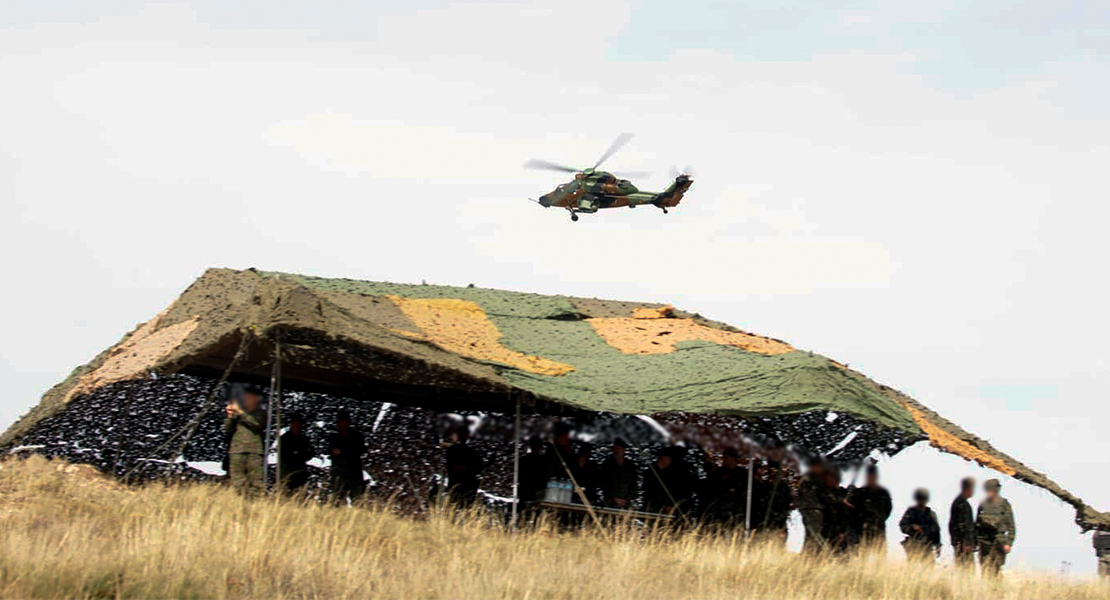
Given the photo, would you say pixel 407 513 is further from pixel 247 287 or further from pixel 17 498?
pixel 17 498

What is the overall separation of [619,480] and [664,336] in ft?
7.46

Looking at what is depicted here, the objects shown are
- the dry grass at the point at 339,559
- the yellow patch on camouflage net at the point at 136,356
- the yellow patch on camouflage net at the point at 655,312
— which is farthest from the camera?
the yellow patch on camouflage net at the point at 655,312

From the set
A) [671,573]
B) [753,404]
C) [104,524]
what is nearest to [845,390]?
[753,404]

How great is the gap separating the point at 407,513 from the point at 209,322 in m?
3.19

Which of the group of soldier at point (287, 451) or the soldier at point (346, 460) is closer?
the group of soldier at point (287, 451)

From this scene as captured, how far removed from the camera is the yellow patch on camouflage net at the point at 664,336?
19.3 m

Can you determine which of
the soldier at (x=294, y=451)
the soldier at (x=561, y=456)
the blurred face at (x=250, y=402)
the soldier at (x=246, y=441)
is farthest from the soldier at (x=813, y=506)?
the blurred face at (x=250, y=402)

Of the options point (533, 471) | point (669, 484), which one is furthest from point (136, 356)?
point (669, 484)

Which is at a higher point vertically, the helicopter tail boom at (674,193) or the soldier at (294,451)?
the helicopter tail boom at (674,193)

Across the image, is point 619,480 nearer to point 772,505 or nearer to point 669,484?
point 669,484

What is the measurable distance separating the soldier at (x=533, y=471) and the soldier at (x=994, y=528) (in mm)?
5023

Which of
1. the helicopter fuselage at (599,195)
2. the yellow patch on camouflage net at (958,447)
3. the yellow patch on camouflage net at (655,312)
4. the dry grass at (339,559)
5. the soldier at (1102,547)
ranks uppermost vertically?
the helicopter fuselage at (599,195)

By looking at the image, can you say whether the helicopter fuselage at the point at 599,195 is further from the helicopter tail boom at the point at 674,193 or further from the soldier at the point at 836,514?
the soldier at the point at 836,514

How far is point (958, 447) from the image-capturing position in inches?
724
